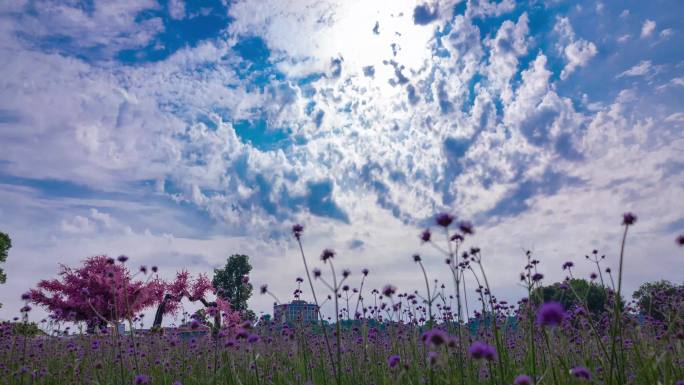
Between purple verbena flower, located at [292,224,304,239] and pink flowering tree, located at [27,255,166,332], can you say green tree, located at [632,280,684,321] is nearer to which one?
purple verbena flower, located at [292,224,304,239]

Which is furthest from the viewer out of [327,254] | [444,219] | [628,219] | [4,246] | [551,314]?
[4,246]

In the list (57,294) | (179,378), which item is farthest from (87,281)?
(179,378)

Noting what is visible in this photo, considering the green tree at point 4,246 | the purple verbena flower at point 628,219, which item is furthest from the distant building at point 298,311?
the green tree at point 4,246

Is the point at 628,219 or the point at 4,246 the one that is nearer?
the point at 628,219

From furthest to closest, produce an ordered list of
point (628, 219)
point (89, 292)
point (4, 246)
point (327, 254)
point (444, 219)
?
point (4, 246) < point (89, 292) < point (327, 254) < point (444, 219) < point (628, 219)

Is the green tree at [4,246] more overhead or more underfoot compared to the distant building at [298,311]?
more overhead

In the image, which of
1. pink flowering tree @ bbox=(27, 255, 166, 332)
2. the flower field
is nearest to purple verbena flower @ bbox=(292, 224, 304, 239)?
the flower field

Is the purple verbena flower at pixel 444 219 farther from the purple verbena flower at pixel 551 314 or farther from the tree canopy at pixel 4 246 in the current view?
the tree canopy at pixel 4 246

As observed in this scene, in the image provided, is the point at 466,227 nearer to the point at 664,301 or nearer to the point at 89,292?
the point at 664,301

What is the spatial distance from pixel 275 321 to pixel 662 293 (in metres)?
8.16

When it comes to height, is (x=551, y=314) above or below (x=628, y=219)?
below

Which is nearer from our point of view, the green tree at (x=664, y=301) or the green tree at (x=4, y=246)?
the green tree at (x=664, y=301)

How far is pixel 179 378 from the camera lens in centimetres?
882

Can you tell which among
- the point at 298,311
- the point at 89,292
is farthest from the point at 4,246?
the point at 298,311
